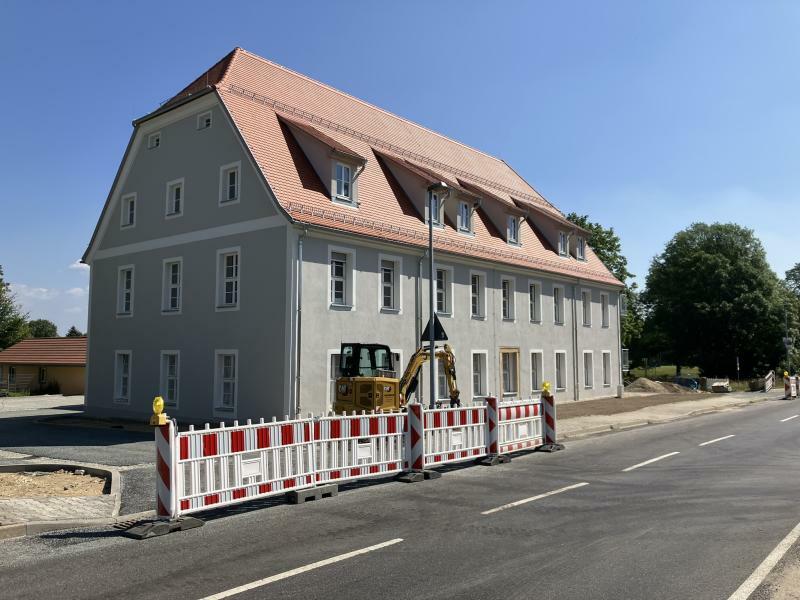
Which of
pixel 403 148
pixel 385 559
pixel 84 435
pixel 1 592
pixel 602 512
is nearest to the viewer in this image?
pixel 1 592

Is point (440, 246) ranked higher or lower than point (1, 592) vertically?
higher

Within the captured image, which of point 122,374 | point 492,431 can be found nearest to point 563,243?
point 122,374

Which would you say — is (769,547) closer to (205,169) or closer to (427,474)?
(427,474)

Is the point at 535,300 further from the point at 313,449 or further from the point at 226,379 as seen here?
the point at 313,449

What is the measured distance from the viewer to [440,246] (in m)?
24.0

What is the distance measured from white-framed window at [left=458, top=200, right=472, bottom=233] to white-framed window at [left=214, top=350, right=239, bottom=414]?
35.7ft

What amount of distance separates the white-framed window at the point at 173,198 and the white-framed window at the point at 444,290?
9705 mm

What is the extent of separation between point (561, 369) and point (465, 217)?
959 cm

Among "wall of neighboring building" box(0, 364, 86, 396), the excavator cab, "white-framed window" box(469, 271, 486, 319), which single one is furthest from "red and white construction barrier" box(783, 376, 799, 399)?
"wall of neighboring building" box(0, 364, 86, 396)

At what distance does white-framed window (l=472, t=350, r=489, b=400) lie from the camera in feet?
84.4

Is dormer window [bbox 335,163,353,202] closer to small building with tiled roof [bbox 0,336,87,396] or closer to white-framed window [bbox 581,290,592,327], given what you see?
white-framed window [bbox 581,290,592,327]

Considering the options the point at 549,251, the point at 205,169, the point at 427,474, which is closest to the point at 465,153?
the point at 549,251

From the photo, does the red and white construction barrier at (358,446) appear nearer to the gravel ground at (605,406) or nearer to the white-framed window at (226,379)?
the white-framed window at (226,379)

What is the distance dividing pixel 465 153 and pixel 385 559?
30.3 metres
